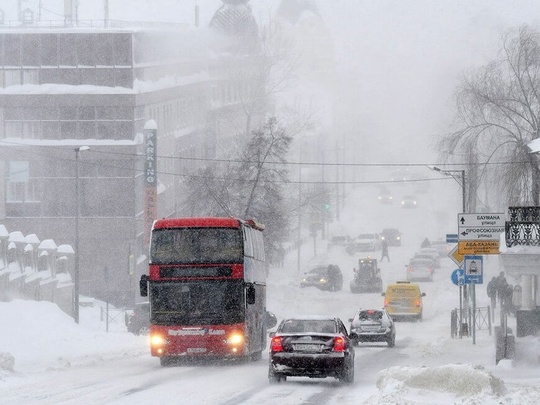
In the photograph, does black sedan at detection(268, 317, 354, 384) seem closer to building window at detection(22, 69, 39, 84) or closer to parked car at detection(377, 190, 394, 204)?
building window at detection(22, 69, 39, 84)

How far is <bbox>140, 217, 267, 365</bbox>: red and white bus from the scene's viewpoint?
31.3 metres

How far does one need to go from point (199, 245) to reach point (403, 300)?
31721 mm

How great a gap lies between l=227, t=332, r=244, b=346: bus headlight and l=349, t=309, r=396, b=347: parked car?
1151 centimetres

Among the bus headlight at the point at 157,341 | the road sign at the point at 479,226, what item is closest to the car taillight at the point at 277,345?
the bus headlight at the point at 157,341

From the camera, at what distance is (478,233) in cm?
3709

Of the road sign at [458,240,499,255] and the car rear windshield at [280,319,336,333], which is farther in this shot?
the road sign at [458,240,499,255]

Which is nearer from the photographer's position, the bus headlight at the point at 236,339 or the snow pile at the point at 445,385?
the snow pile at the point at 445,385

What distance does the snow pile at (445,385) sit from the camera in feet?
66.4

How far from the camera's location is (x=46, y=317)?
136 feet

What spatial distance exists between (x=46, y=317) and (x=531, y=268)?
1495 centimetres

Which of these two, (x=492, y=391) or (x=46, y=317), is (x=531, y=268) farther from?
(x=492, y=391)

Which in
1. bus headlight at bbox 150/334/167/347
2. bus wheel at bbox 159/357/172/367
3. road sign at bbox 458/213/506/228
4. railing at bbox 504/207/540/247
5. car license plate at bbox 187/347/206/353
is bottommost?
bus wheel at bbox 159/357/172/367

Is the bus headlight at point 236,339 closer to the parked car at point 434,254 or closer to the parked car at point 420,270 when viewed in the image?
the parked car at point 420,270

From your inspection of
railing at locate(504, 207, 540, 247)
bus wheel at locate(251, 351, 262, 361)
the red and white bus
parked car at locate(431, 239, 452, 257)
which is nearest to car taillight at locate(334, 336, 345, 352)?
the red and white bus
